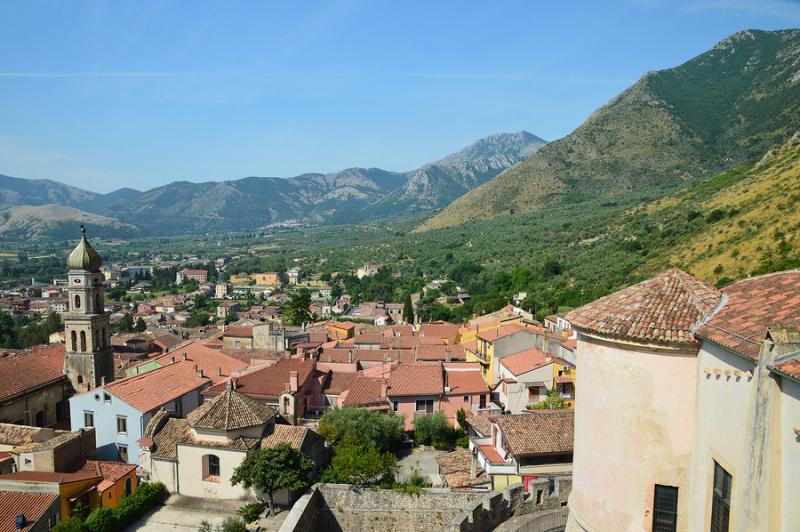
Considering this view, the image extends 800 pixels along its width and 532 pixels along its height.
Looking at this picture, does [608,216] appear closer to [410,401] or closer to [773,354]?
[410,401]

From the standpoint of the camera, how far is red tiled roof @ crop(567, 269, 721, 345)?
8172mm

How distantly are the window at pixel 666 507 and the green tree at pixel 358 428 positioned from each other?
20.4 meters

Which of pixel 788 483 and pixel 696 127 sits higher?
pixel 696 127

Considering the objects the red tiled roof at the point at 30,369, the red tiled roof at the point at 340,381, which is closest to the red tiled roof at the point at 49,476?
the red tiled roof at the point at 30,369

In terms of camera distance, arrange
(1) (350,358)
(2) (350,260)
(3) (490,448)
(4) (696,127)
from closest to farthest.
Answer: (3) (490,448) → (1) (350,358) → (4) (696,127) → (2) (350,260)

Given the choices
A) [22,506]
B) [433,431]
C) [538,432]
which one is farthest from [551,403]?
[22,506]

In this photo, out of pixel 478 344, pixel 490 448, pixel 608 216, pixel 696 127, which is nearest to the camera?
pixel 490 448

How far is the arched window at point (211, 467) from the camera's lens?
25766 millimetres

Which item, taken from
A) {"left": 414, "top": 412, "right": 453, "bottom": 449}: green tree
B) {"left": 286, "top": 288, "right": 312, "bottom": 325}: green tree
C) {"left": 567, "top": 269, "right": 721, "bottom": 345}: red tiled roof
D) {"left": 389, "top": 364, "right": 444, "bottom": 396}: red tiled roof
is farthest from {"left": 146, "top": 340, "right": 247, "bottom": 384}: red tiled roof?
{"left": 286, "top": 288, "right": 312, "bottom": 325}: green tree

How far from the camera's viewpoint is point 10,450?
27.4m

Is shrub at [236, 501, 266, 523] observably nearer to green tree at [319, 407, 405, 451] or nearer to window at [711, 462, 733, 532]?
green tree at [319, 407, 405, 451]

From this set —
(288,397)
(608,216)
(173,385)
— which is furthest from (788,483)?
(608,216)

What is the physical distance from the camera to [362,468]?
23.3 m

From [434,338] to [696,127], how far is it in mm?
106858
